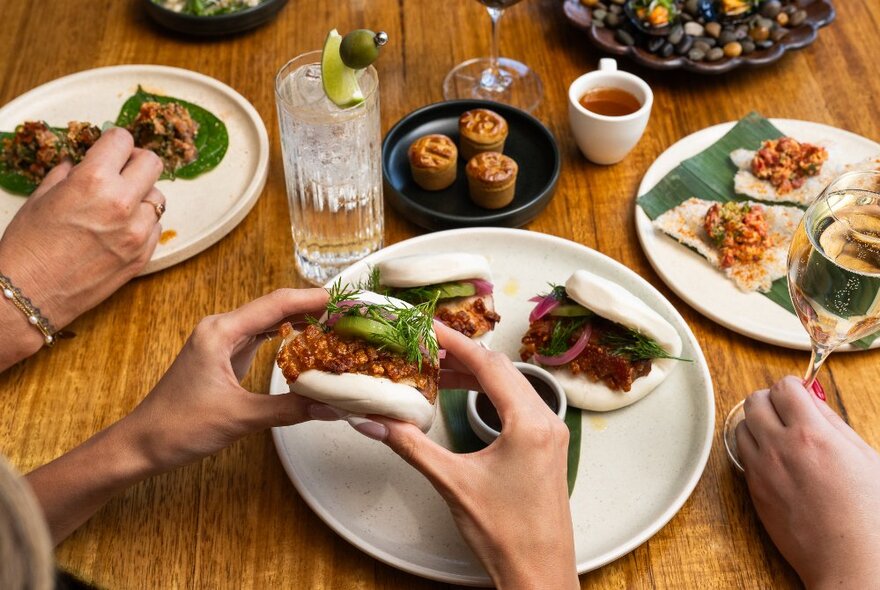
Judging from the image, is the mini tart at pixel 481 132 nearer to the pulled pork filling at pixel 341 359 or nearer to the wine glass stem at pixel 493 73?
the wine glass stem at pixel 493 73

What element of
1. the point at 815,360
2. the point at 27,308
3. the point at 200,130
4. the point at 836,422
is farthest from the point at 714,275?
the point at 27,308

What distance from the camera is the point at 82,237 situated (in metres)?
1.78

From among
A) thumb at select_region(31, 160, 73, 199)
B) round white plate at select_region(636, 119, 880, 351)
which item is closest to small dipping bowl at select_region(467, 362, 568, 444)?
round white plate at select_region(636, 119, 880, 351)

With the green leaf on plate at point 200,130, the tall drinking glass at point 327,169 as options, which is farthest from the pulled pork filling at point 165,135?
the tall drinking glass at point 327,169

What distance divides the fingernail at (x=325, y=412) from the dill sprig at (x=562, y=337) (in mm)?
542

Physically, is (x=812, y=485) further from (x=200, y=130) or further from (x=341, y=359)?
(x=200, y=130)

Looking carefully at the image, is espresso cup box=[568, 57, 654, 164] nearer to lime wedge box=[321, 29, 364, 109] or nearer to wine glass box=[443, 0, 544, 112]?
wine glass box=[443, 0, 544, 112]

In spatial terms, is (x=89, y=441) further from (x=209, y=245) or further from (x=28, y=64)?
(x=28, y=64)

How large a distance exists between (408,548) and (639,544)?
42 cm

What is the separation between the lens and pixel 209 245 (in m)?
2.02

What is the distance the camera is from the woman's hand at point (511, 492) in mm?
1254

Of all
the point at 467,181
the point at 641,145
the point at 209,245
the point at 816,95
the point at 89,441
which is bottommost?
the point at 816,95

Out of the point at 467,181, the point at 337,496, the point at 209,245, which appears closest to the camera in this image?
the point at 337,496

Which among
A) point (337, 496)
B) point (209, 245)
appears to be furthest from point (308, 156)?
point (337, 496)
